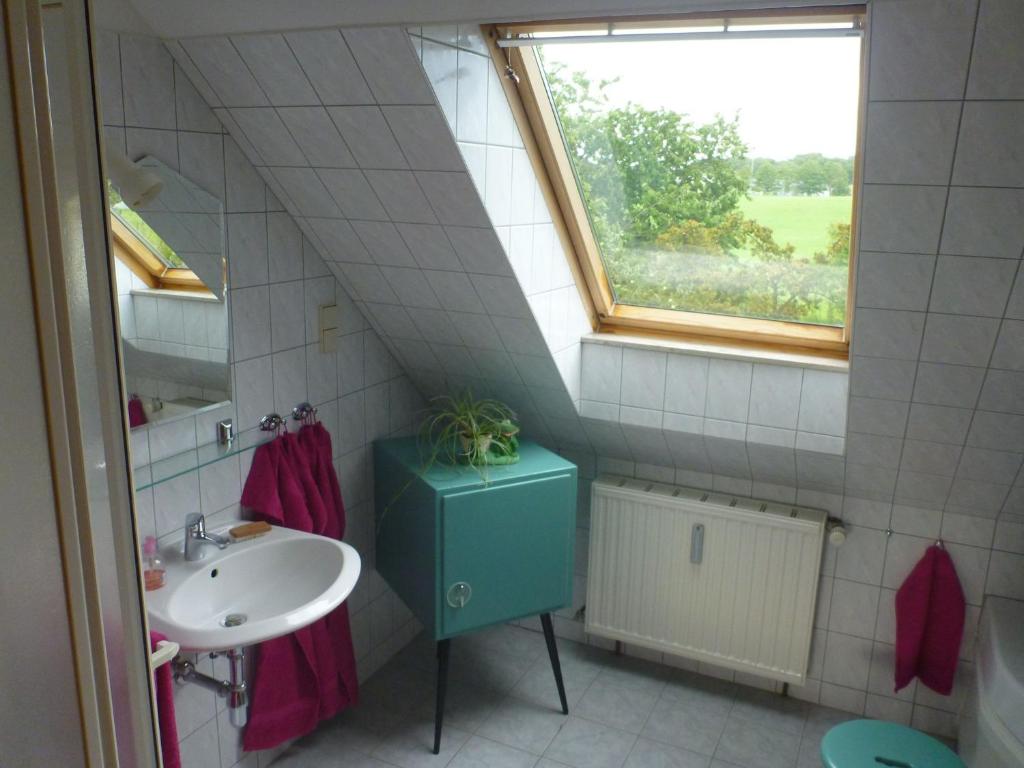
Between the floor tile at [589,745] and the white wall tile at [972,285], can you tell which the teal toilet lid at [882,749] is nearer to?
the floor tile at [589,745]

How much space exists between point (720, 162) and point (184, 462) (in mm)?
Result: 1584

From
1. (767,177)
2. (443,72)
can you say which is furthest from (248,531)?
(767,177)

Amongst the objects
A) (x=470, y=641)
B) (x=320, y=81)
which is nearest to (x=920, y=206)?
(x=320, y=81)

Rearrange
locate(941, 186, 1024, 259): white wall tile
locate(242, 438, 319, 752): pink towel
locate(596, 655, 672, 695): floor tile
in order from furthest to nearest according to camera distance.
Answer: locate(596, 655, 672, 695): floor tile < locate(242, 438, 319, 752): pink towel < locate(941, 186, 1024, 259): white wall tile

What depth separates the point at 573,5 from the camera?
1.33 metres

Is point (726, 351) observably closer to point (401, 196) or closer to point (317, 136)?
point (401, 196)

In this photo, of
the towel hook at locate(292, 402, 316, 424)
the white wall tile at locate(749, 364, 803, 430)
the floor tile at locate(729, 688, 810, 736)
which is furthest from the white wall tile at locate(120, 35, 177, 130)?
the floor tile at locate(729, 688, 810, 736)

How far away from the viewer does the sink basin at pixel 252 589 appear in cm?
182

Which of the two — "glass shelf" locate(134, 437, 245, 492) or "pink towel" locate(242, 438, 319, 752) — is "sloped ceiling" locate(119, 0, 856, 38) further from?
"pink towel" locate(242, 438, 319, 752)

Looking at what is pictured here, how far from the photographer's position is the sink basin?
1820 millimetres

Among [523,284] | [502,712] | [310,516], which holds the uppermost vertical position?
[523,284]

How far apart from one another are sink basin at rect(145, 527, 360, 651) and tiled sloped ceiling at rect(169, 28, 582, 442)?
0.78m

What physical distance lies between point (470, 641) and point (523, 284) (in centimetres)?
160

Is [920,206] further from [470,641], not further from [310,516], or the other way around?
[470,641]
